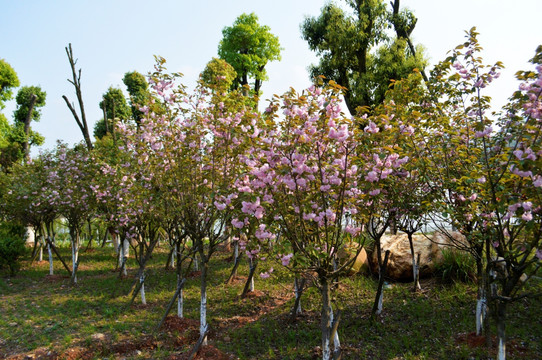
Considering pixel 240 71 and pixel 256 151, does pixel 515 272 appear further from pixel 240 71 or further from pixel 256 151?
pixel 240 71

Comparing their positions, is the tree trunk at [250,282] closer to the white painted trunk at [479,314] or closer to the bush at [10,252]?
the white painted trunk at [479,314]

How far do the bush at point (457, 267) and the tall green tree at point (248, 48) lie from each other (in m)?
15.7

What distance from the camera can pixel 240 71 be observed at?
22.1m

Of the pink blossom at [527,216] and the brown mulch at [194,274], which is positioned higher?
the pink blossom at [527,216]

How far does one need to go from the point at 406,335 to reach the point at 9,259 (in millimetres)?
15199

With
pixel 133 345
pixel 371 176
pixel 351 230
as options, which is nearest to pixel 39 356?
pixel 133 345

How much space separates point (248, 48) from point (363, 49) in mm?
8933

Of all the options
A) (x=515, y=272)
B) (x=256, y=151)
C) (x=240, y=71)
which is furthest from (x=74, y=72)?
(x=515, y=272)

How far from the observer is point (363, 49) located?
623 inches

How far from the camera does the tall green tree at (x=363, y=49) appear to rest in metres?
15.0

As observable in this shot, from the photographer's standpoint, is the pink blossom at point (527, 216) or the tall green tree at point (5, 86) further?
the tall green tree at point (5, 86)

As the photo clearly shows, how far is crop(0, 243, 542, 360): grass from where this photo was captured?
636cm

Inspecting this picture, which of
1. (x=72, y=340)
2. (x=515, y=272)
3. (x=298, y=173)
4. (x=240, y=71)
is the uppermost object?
(x=240, y=71)

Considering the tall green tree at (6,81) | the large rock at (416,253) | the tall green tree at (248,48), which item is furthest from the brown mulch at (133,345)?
the tall green tree at (6,81)
